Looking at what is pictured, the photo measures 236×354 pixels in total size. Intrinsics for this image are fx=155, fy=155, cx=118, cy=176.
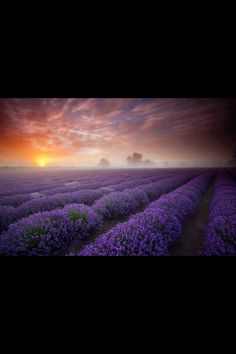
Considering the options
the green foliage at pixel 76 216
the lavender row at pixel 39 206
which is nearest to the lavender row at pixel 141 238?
the green foliage at pixel 76 216

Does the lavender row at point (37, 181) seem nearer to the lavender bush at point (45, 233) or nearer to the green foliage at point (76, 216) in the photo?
the lavender bush at point (45, 233)

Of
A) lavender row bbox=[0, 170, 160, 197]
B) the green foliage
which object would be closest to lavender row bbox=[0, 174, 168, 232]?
the green foliage

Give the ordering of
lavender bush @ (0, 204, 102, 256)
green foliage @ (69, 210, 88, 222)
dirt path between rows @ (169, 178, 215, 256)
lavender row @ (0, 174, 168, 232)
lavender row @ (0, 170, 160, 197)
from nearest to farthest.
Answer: lavender bush @ (0, 204, 102, 256), dirt path between rows @ (169, 178, 215, 256), green foliage @ (69, 210, 88, 222), lavender row @ (0, 174, 168, 232), lavender row @ (0, 170, 160, 197)

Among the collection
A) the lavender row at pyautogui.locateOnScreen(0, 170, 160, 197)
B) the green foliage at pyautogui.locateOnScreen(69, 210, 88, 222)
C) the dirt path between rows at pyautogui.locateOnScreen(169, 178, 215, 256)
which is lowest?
the dirt path between rows at pyautogui.locateOnScreen(169, 178, 215, 256)

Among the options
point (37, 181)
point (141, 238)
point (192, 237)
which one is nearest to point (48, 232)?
point (141, 238)

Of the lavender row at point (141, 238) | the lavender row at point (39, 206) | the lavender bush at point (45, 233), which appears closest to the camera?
the lavender row at point (141, 238)

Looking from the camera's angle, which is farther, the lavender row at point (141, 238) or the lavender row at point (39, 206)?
the lavender row at point (39, 206)

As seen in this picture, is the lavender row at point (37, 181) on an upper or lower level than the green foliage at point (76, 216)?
upper

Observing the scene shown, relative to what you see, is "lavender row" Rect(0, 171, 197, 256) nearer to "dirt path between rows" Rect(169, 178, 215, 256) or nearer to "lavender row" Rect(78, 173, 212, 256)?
"lavender row" Rect(78, 173, 212, 256)

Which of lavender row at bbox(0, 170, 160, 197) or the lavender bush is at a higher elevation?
lavender row at bbox(0, 170, 160, 197)

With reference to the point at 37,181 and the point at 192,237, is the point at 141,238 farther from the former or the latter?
the point at 37,181
